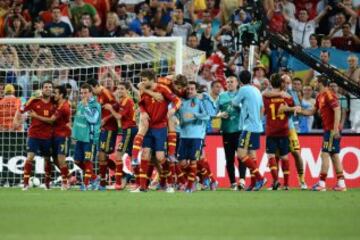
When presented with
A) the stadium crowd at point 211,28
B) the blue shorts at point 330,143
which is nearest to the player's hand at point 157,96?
the blue shorts at point 330,143

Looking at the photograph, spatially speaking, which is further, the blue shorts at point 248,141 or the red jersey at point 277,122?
the red jersey at point 277,122

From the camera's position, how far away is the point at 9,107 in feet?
77.9

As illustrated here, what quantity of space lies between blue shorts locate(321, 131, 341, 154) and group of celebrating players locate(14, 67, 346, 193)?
0.02 metres

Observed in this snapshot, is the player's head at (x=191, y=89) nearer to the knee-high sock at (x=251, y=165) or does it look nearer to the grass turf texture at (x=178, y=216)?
the knee-high sock at (x=251, y=165)

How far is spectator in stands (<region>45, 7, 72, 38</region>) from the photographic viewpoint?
27438 mm

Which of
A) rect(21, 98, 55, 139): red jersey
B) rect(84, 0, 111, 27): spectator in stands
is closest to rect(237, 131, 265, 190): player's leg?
rect(21, 98, 55, 139): red jersey

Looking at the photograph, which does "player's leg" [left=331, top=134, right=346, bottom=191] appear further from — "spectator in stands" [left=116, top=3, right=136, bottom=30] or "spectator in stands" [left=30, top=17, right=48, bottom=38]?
"spectator in stands" [left=30, top=17, right=48, bottom=38]

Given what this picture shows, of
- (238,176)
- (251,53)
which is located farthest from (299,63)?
(238,176)

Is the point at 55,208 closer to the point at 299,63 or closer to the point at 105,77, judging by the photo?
the point at 105,77

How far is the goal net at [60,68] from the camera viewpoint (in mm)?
23531

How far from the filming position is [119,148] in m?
21.2

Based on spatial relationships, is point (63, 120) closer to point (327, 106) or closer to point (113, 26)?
point (327, 106)

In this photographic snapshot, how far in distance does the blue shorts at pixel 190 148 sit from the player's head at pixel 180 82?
39.4 inches

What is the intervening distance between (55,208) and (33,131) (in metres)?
6.87
